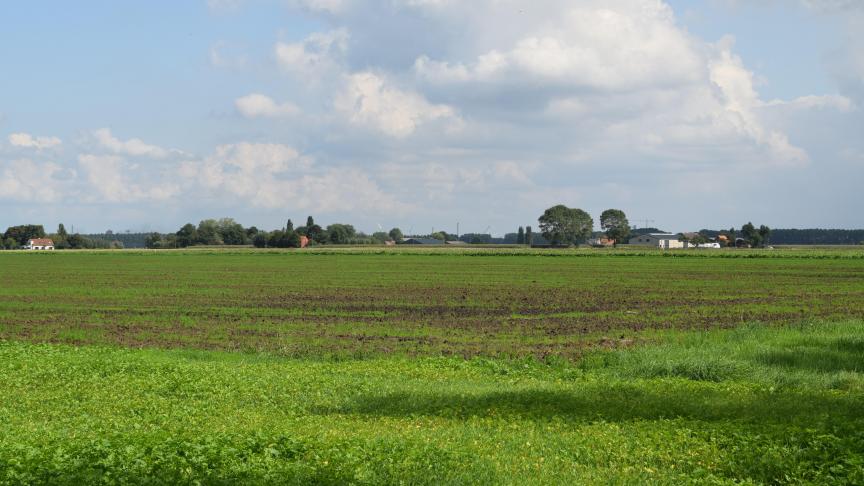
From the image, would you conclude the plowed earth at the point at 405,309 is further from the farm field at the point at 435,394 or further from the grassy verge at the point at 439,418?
the grassy verge at the point at 439,418

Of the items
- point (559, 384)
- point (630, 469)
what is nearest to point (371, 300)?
point (559, 384)

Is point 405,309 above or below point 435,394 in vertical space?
below

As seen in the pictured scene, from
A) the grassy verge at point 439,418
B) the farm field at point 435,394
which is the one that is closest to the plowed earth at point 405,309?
the farm field at point 435,394

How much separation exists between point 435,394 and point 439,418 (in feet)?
7.69

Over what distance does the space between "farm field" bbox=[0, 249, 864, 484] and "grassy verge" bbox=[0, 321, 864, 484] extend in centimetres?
5

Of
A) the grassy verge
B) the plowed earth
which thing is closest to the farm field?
the grassy verge

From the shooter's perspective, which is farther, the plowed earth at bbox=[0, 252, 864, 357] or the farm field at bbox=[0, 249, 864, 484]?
the plowed earth at bbox=[0, 252, 864, 357]

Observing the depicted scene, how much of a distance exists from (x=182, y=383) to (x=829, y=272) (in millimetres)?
71318

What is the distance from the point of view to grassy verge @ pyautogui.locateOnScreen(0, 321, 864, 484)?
36.9 feet

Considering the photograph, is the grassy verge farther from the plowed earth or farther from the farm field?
the plowed earth

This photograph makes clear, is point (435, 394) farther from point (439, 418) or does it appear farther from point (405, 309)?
point (405, 309)

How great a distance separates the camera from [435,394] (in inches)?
692

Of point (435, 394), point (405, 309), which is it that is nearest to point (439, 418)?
point (435, 394)

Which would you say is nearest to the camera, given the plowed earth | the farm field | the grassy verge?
the grassy verge
